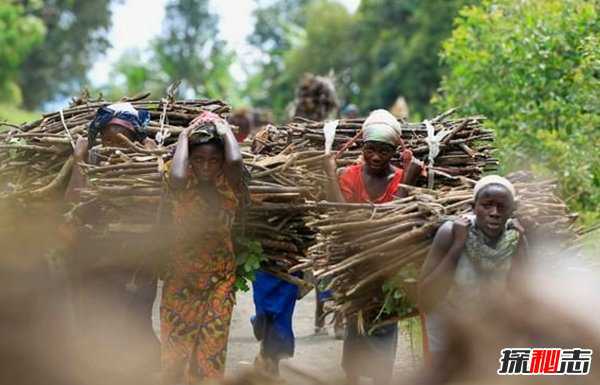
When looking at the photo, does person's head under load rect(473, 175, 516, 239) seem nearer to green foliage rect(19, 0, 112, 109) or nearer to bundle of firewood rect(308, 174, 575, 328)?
bundle of firewood rect(308, 174, 575, 328)

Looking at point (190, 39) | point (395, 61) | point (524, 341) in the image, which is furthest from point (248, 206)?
point (190, 39)

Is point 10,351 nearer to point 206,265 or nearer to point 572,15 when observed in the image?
point 206,265

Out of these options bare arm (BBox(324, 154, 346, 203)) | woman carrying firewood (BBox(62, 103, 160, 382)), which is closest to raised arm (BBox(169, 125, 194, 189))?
woman carrying firewood (BBox(62, 103, 160, 382))

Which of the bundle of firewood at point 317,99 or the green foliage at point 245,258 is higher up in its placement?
the bundle of firewood at point 317,99

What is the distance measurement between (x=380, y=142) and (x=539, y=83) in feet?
16.4

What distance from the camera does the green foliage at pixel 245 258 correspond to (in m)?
6.86

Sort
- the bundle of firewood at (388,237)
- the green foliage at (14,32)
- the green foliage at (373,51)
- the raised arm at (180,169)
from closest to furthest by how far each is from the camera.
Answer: the bundle of firewood at (388,237) < the raised arm at (180,169) < the green foliage at (14,32) < the green foliage at (373,51)

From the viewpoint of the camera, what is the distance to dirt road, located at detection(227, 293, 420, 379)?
8062 mm

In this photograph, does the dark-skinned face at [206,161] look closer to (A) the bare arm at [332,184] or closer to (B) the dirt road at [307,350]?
(A) the bare arm at [332,184]

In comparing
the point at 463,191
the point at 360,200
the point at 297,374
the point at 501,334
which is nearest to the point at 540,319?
the point at 501,334

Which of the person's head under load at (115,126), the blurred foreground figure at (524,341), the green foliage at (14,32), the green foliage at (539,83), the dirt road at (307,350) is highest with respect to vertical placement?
the green foliage at (14,32)

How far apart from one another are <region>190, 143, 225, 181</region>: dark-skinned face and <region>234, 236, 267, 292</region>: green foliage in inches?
25.2

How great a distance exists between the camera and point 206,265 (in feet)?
21.0

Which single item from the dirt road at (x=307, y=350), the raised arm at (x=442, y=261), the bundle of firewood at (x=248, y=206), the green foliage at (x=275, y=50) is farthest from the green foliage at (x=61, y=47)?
the raised arm at (x=442, y=261)
